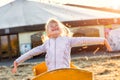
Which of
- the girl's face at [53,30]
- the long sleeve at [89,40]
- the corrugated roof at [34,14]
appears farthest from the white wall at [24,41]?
the long sleeve at [89,40]

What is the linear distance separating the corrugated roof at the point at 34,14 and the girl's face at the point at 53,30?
16.5 metres

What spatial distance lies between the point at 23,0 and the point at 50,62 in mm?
20230

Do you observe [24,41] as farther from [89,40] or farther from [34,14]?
[89,40]

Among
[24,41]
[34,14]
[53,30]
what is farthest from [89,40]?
[34,14]

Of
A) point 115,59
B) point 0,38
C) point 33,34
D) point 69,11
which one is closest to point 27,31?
point 33,34

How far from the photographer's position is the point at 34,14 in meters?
22.9

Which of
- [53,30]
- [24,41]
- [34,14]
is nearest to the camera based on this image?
[53,30]

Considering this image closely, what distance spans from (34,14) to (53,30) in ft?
58.9

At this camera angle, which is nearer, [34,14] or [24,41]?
[24,41]

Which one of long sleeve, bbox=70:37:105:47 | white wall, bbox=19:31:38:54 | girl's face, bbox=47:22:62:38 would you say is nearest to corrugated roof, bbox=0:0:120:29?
white wall, bbox=19:31:38:54

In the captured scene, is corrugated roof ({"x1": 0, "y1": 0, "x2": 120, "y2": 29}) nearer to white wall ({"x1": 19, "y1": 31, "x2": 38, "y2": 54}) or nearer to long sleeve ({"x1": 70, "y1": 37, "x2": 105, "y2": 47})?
white wall ({"x1": 19, "y1": 31, "x2": 38, "y2": 54})

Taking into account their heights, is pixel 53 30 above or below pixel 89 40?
above

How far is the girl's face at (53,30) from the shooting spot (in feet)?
16.4

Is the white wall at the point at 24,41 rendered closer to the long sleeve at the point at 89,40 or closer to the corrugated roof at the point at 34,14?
the corrugated roof at the point at 34,14
